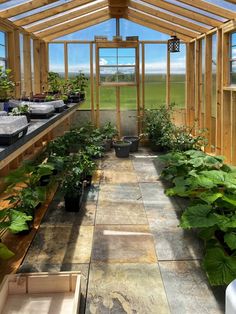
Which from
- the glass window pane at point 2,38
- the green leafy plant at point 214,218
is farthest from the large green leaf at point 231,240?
the glass window pane at point 2,38

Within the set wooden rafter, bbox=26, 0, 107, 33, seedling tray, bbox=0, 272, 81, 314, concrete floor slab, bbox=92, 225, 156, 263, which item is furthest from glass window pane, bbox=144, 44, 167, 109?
seedling tray, bbox=0, 272, 81, 314

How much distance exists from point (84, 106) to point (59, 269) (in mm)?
6745

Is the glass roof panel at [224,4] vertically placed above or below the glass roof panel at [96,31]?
below

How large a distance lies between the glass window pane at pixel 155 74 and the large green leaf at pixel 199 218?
6345 millimetres

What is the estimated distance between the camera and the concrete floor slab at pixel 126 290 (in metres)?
2.56

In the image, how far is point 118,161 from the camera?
25.4 ft

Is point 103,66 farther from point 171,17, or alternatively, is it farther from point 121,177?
point 121,177

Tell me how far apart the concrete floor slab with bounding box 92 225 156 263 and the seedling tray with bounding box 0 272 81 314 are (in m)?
0.58

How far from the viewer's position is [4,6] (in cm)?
535

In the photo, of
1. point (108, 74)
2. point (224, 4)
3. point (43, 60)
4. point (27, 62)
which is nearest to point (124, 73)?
point (108, 74)

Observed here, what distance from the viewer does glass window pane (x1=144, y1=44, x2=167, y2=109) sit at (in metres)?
9.31

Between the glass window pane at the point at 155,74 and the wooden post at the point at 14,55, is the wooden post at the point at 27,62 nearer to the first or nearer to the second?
the wooden post at the point at 14,55

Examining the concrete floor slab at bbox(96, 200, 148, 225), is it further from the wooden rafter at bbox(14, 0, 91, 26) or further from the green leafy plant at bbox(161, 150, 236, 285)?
the wooden rafter at bbox(14, 0, 91, 26)

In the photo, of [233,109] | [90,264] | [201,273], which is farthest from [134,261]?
[233,109]
